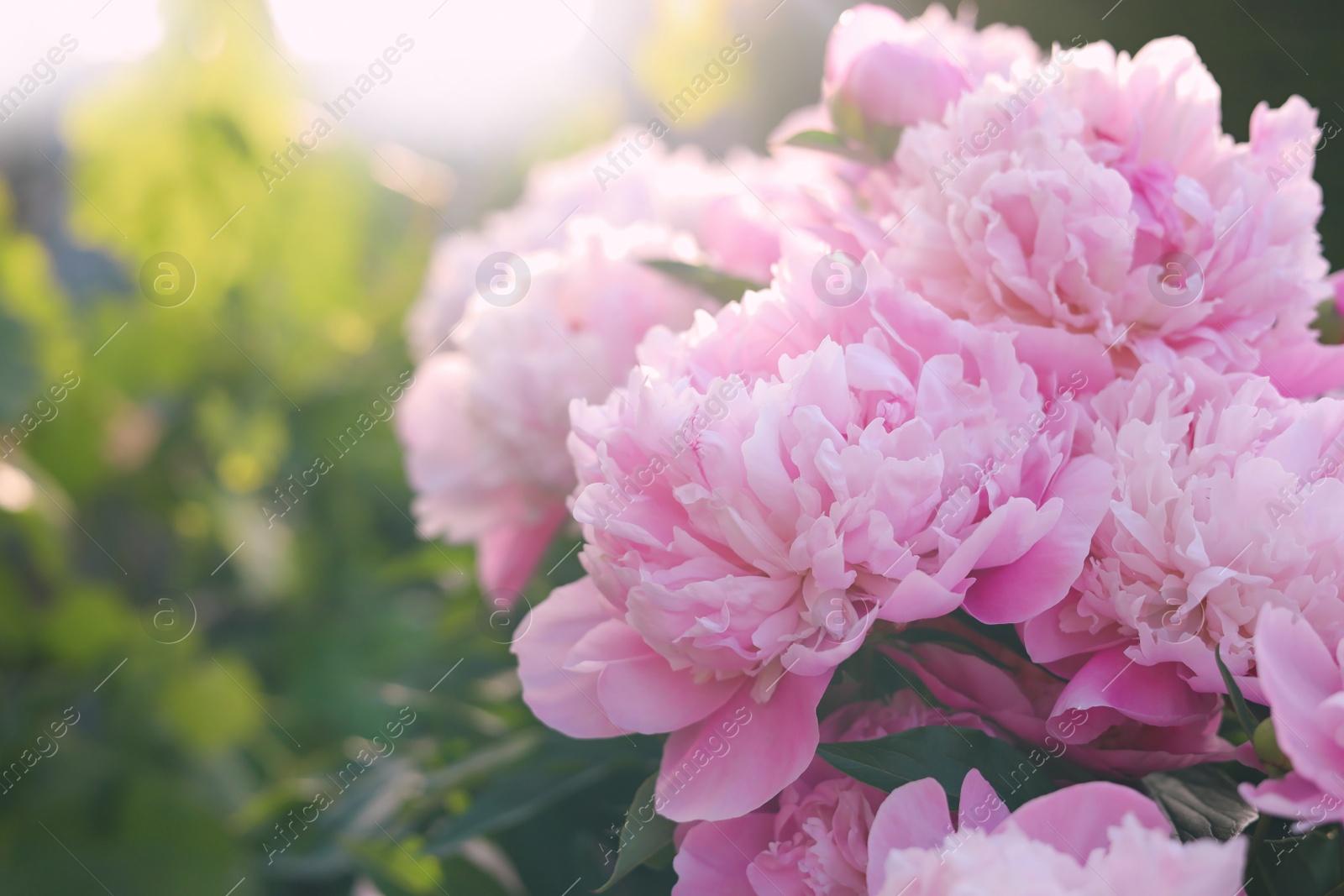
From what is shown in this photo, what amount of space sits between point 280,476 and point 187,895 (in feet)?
1.37

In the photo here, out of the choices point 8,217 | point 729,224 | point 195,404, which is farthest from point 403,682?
point 8,217

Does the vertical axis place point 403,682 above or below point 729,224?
below

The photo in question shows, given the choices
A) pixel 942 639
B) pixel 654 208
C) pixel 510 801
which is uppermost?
pixel 654 208

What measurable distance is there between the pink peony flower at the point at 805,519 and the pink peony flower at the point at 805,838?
2cm

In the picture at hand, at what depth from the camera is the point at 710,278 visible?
41cm

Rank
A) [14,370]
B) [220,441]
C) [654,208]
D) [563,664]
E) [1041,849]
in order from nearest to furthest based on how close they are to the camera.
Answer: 1. [1041,849]
2. [563,664]
3. [654,208]
4. [14,370]
5. [220,441]

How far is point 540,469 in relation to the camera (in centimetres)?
50

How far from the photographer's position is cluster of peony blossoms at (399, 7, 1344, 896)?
26cm

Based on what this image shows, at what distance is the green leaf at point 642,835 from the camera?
29cm

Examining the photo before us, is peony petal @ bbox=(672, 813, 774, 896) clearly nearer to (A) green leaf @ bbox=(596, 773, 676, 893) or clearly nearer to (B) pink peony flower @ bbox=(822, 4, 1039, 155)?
(A) green leaf @ bbox=(596, 773, 676, 893)

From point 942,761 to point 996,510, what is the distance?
0.08 metres

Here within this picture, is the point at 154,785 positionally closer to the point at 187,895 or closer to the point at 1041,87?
the point at 187,895

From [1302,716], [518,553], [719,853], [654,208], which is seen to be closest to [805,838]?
[719,853]

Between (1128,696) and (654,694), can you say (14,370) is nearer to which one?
(654,694)
